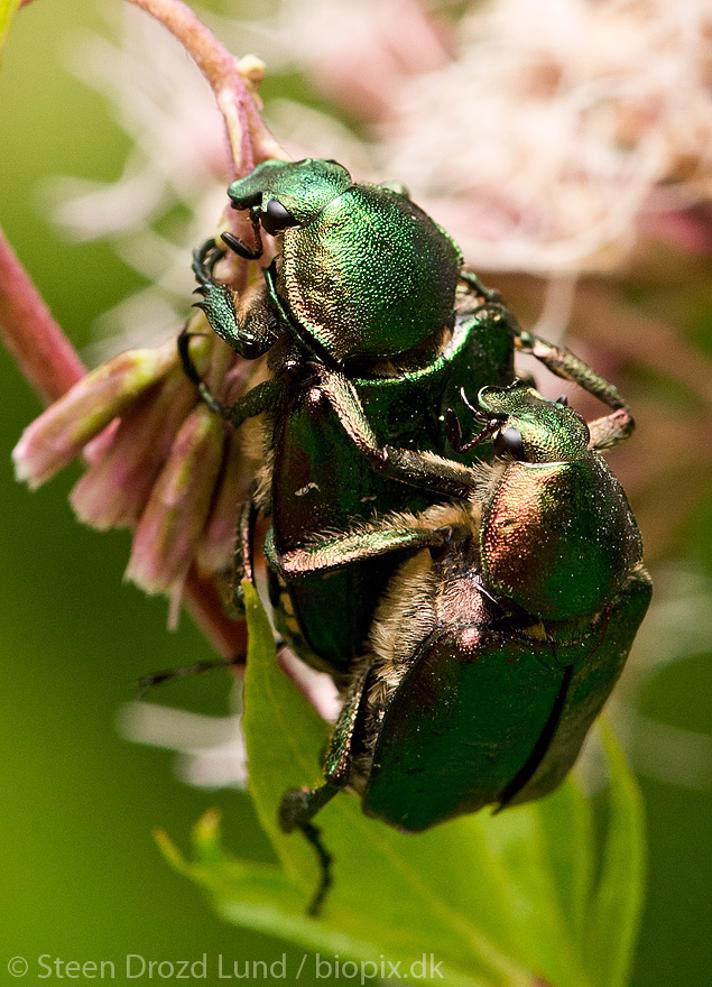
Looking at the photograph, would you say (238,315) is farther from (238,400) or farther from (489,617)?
(489,617)

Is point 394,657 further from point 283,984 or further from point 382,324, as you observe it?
point 283,984

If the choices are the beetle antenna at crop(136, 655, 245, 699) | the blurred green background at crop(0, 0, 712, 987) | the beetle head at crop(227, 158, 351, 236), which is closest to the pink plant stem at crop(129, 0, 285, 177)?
the beetle head at crop(227, 158, 351, 236)

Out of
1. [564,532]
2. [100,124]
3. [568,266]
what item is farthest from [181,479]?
[100,124]

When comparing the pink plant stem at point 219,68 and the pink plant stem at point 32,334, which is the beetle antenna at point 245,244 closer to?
the pink plant stem at point 219,68

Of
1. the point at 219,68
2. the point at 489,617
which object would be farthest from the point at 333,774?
the point at 219,68

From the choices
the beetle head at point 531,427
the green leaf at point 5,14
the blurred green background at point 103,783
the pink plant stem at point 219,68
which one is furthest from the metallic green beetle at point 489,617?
the blurred green background at point 103,783

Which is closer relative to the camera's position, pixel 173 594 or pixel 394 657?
pixel 394 657
